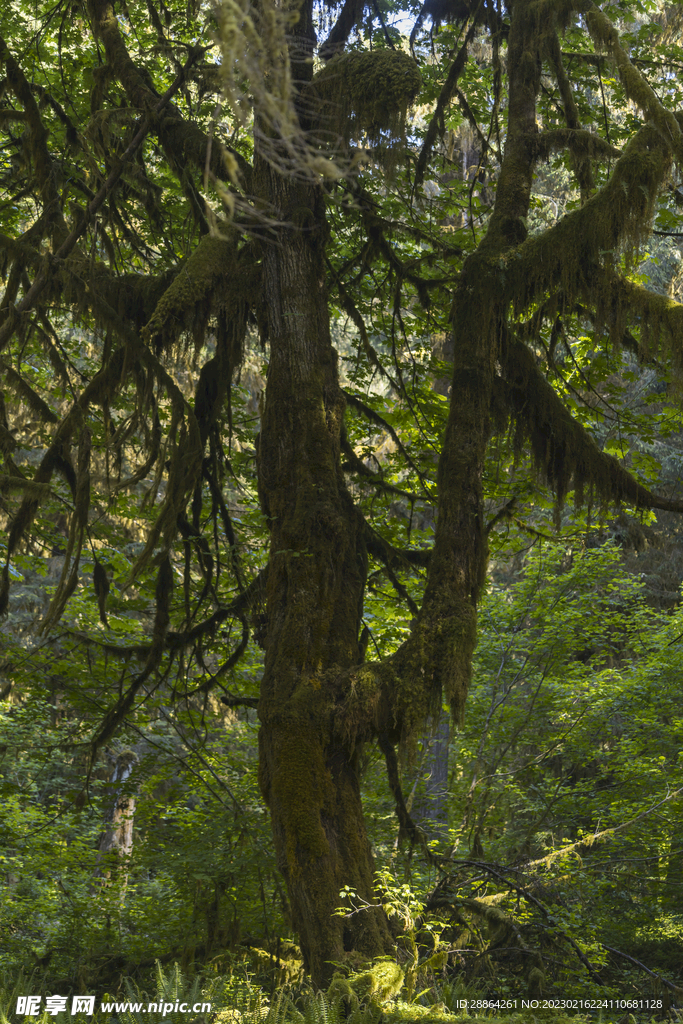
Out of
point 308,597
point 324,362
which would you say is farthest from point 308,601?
point 324,362

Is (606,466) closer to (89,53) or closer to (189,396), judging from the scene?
(189,396)

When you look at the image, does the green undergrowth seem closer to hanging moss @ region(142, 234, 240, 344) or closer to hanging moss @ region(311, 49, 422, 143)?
hanging moss @ region(142, 234, 240, 344)

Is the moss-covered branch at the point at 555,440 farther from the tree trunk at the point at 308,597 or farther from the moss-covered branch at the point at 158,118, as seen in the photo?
the moss-covered branch at the point at 158,118

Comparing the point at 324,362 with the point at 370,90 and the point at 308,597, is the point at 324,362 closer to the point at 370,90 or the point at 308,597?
the point at 308,597

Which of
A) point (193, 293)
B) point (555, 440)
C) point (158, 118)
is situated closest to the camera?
point (193, 293)

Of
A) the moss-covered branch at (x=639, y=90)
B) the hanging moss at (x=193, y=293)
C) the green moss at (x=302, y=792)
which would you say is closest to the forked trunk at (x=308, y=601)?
the green moss at (x=302, y=792)

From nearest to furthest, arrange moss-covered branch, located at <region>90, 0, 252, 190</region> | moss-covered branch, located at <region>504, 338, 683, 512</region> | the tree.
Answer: the tree, moss-covered branch, located at <region>504, 338, 683, 512</region>, moss-covered branch, located at <region>90, 0, 252, 190</region>

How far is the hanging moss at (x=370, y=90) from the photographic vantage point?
5770 millimetres

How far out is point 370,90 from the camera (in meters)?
5.83

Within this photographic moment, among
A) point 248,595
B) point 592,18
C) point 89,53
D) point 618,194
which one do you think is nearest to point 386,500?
point 248,595

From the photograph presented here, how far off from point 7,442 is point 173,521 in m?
1.57

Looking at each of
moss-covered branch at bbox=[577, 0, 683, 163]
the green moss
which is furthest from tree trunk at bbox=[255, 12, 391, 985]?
moss-covered branch at bbox=[577, 0, 683, 163]

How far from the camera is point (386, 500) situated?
829 cm

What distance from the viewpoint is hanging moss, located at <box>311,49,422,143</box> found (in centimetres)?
577
